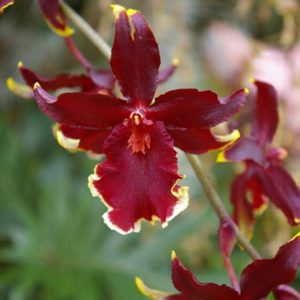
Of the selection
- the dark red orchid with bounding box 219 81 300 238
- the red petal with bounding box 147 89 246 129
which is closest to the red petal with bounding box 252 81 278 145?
the dark red orchid with bounding box 219 81 300 238

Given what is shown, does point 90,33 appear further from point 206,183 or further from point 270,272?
point 270,272

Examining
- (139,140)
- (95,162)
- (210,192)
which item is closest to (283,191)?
A: (210,192)

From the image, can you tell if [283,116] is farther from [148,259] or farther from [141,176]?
[141,176]

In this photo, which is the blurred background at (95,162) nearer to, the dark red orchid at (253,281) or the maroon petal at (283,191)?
the maroon petal at (283,191)

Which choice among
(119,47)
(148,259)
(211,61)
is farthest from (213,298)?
(211,61)

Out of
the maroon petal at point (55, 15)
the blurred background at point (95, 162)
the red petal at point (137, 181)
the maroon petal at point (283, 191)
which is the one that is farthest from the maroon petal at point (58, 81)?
the blurred background at point (95, 162)
